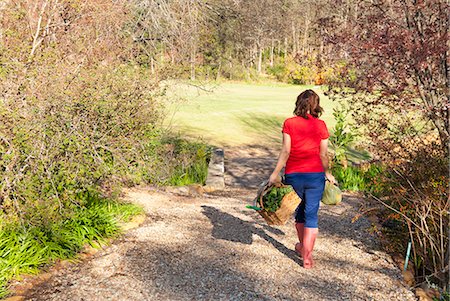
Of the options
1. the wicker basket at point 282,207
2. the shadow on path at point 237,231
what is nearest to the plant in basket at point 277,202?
the wicker basket at point 282,207

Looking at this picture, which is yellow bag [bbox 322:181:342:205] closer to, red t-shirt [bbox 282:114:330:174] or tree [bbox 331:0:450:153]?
red t-shirt [bbox 282:114:330:174]

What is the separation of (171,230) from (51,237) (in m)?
1.37

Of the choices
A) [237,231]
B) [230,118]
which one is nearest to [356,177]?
[237,231]

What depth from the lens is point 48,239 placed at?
4543 millimetres

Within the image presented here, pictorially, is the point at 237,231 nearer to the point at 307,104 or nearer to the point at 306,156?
the point at 306,156

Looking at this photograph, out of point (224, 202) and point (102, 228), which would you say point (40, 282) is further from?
point (224, 202)

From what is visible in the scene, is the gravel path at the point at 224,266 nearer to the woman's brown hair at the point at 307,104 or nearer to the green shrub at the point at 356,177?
the woman's brown hair at the point at 307,104

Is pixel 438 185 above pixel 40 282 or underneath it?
above

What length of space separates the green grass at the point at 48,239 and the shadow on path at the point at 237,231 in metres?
1.19

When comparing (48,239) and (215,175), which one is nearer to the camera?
(48,239)

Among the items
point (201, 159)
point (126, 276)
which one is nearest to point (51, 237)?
point (126, 276)

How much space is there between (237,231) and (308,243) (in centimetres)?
132

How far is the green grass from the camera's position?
402cm

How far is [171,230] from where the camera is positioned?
5.43 m
